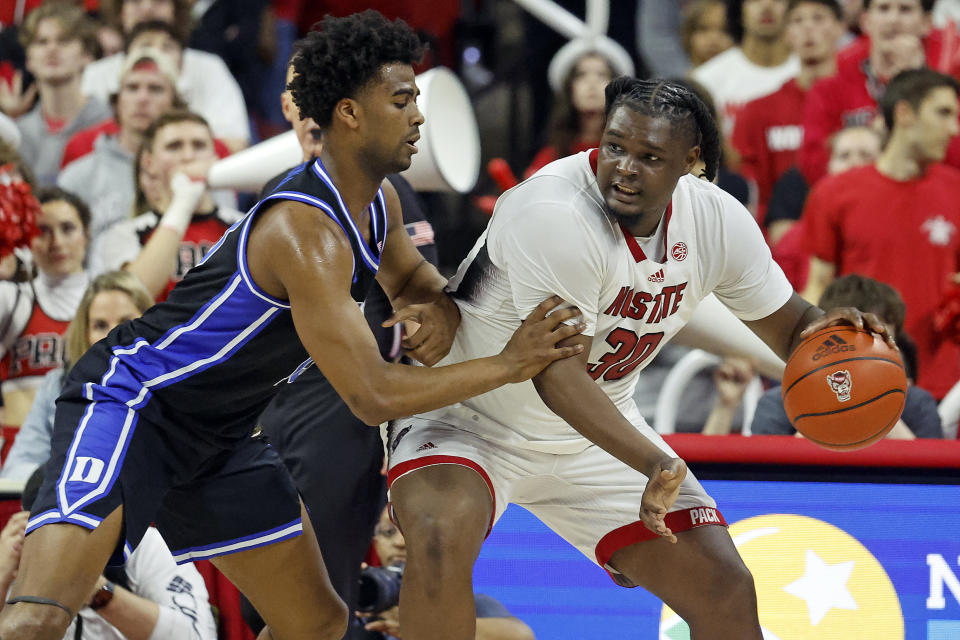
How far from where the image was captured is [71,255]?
19.6ft

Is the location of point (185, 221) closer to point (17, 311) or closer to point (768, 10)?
point (17, 311)

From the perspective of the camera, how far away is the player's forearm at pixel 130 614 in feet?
12.5

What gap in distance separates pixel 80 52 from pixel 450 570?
17.0 feet

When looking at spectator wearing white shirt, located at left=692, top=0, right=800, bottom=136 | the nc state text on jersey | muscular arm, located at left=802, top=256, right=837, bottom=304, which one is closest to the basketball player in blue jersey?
the nc state text on jersey

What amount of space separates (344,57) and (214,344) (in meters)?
0.78

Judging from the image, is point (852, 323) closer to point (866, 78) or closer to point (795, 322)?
point (795, 322)

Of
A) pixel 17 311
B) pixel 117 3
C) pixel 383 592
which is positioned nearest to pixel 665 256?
pixel 383 592

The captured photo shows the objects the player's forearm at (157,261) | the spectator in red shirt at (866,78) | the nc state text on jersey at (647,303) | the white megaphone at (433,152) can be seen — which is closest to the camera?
the nc state text on jersey at (647,303)

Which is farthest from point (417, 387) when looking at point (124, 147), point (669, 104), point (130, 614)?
point (124, 147)

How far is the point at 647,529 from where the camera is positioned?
138 inches

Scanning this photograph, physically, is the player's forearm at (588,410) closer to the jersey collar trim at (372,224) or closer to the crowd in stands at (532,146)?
the jersey collar trim at (372,224)

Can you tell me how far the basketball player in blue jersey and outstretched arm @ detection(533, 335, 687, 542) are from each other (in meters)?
0.06

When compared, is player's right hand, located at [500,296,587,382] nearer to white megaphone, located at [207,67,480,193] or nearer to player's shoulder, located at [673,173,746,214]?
player's shoulder, located at [673,173,746,214]

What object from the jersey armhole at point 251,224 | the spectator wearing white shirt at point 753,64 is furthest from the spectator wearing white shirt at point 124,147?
the jersey armhole at point 251,224
